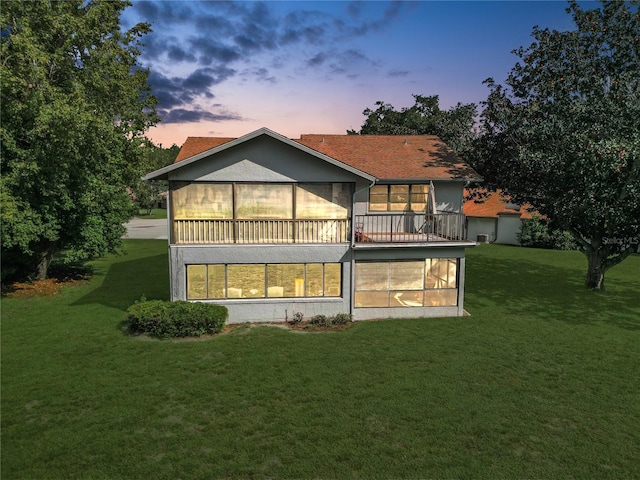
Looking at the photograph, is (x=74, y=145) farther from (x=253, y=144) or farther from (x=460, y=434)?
(x=460, y=434)

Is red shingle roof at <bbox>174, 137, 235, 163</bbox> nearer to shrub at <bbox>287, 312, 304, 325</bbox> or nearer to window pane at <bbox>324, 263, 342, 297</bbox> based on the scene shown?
window pane at <bbox>324, 263, 342, 297</bbox>

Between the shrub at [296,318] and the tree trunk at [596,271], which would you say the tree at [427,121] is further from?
the shrub at [296,318]

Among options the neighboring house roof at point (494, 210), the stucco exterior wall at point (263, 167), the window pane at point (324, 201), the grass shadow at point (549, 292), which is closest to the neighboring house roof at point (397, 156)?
the window pane at point (324, 201)

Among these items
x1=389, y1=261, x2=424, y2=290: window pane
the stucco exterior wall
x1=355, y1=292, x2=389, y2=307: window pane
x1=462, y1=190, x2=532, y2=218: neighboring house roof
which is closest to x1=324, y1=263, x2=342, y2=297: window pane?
x1=355, y1=292, x2=389, y2=307: window pane

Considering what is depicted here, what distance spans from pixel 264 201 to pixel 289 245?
227cm

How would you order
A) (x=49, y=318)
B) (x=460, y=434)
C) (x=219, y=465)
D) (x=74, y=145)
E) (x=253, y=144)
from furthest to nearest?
(x=74, y=145), (x=49, y=318), (x=253, y=144), (x=460, y=434), (x=219, y=465)

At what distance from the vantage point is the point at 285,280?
61.7 ft

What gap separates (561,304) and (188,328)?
19230mm

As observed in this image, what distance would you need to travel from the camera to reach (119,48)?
2620 centimetres

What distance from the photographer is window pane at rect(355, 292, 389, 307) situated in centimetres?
1947

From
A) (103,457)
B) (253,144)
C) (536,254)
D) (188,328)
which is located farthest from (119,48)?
(536,254)

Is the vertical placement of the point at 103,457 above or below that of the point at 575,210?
below

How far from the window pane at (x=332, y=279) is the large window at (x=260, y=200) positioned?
2278 millimetres

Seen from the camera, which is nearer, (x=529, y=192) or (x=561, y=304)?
(x=561, y=304)
